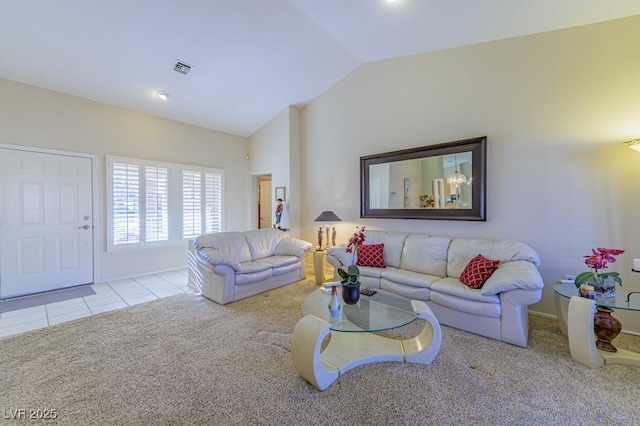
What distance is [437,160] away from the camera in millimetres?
3779

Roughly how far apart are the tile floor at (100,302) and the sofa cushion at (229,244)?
0.88m

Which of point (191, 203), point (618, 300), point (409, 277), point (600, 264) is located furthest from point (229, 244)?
point (618, 300)

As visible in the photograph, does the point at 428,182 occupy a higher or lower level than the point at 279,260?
higher

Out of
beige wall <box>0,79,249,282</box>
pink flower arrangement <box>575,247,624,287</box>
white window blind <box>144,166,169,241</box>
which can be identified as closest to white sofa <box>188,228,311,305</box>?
white window blind <box>144,166,169,241</box>

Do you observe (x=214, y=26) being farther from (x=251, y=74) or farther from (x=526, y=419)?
(x=526, y=419)

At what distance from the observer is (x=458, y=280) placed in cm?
306

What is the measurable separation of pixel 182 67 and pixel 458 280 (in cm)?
467

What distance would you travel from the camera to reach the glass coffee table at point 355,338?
1.88 m

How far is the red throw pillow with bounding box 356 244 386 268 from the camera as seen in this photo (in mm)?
3758

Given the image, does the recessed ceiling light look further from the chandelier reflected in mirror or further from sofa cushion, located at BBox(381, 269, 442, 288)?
the chandelier reflected in mirror

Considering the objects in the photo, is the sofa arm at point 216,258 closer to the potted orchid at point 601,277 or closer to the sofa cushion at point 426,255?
the sofa cushion at point 426,255

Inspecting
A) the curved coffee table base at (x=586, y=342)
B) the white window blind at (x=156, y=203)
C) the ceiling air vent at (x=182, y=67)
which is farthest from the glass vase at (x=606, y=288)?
the white window blind at (x=156, y=203)

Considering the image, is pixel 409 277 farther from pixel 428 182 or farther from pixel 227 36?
pixel 227 36

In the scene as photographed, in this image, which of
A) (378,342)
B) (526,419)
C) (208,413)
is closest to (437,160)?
(378,342)
